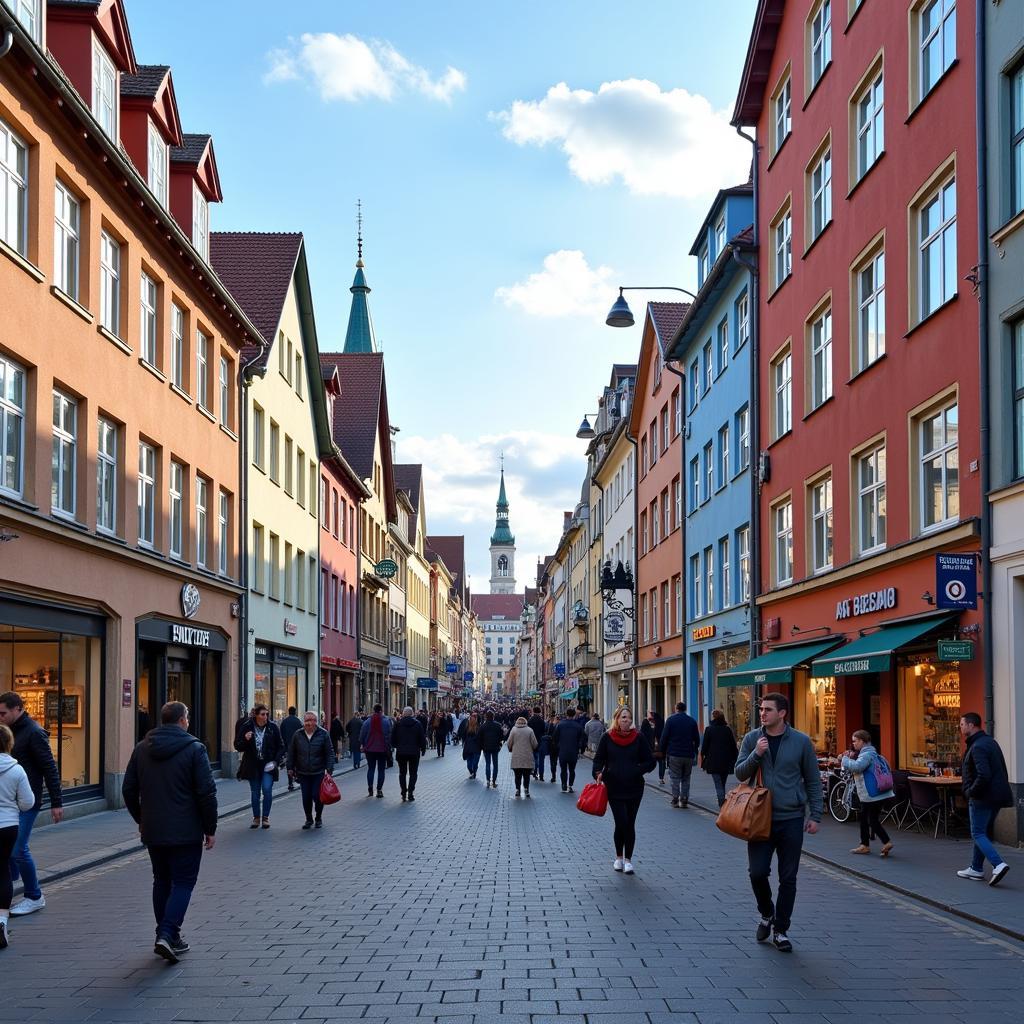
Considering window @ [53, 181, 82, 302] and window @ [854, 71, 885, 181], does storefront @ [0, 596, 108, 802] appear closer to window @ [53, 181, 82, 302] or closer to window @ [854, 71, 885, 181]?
window @ [53, 181, 82, 302]

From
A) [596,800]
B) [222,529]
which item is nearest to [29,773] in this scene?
[596,800]

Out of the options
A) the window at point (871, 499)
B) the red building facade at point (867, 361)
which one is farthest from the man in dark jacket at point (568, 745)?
the window at point (871, 499)

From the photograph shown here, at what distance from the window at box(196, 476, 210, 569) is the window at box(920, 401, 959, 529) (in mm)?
15211

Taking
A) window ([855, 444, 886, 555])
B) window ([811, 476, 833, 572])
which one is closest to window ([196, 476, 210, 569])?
window ([811, 476, 833, 572])

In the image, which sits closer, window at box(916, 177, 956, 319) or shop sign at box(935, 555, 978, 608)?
shop sign at box(935, 555, 978, 608)

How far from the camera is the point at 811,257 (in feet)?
83.3

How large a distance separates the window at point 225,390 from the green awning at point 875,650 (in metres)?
15.5

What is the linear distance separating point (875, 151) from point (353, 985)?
58.4 feet

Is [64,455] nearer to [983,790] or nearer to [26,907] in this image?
[26,907]

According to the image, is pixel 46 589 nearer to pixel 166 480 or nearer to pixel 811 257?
pixel 166 480

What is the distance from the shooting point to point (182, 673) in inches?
1073

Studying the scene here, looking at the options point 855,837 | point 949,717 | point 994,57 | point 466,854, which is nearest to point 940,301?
point 994,57

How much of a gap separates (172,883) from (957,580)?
10.9 meters

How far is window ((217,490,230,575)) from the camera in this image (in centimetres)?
2971
